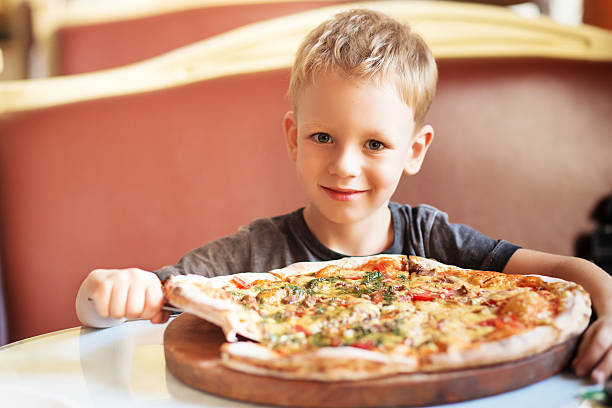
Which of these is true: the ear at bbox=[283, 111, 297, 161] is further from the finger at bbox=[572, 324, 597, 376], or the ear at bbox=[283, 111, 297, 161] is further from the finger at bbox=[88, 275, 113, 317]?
the finger at bbox=[572, 324, 597, 376]

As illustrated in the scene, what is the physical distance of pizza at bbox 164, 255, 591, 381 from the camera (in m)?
0.55

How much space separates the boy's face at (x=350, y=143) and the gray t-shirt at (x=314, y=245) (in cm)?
13

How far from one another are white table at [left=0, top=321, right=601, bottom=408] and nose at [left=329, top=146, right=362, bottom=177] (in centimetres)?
Result: 35

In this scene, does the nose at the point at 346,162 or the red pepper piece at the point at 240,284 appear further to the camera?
the nose at the point at 346,162

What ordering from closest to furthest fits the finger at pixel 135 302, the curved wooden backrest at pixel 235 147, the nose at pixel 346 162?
1. the finger at pixel 135 302
2. the nose at pixel 346 162
3. the curved wooden backrest at pixel 235 147

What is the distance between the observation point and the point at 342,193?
3.22 ft

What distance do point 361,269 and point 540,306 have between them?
0.98 feet

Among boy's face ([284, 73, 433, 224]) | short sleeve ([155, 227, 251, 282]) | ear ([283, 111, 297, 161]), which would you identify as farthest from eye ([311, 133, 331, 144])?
short sleeve ([155, 227, 251, 282])

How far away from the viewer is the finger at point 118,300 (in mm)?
715

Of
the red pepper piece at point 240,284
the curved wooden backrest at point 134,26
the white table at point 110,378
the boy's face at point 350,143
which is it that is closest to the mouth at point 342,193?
the boy's face at point 350,143

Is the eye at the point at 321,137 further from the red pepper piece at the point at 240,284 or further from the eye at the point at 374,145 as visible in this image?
the red pepper piece at the point at 240,284

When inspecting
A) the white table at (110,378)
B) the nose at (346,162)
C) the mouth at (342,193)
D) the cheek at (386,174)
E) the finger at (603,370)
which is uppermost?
the nose at (346,162)

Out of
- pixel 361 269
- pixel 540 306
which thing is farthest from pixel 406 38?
pixel 540 306

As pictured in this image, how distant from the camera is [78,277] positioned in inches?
62.9
